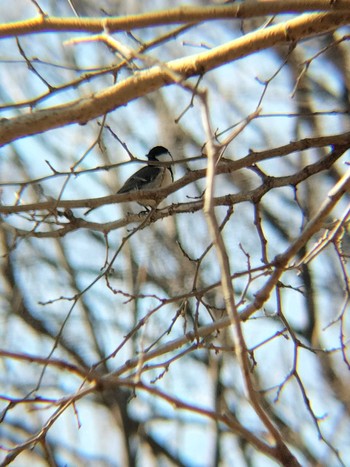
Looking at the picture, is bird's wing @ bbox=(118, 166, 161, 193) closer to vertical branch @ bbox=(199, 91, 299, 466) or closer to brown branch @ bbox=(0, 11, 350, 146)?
brown branch @ bbox=(0, 11, 350, 146)

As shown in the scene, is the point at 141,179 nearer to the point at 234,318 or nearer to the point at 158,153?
the point at 158,153

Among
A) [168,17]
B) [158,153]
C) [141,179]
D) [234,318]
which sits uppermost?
[158,153]

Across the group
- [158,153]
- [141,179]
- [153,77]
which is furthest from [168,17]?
[158,153]

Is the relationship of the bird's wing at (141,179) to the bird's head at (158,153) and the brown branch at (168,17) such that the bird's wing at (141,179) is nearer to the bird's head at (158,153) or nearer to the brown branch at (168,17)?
the bird's head at (158,153)

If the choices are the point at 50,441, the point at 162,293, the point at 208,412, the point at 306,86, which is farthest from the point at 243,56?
the point at 50,441

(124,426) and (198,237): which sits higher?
(198,237)

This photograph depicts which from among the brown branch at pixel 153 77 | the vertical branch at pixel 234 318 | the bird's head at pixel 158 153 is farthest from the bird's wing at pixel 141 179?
the vertical branch at pixel 234 318

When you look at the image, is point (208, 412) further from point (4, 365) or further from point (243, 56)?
point (4, 365)

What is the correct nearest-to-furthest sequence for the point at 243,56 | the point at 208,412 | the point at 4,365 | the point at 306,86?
the point at 208,412, the point at 243,56, the point at 306,86, the point at 4,365
